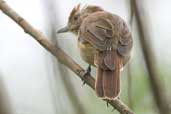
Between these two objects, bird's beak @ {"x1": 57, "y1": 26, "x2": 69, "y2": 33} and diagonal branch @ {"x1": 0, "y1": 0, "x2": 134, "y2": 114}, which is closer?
diagonal branch @ {"x1": 0, "y1": 0, "x2": 134, "y2": 114}

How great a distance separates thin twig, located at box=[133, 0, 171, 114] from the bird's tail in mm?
161

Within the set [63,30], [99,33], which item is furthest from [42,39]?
[63,30]

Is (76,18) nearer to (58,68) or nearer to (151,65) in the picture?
(58,68)

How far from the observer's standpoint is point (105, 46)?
8.93ft

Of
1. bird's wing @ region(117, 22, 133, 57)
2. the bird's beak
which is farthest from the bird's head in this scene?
bird's wing @ region(117, 22, 133, 57)

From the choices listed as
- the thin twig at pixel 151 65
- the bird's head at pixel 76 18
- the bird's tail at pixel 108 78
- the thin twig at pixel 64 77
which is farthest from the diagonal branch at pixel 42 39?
the bird's head at pixel 76 18

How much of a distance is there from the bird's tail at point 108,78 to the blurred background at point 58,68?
135 millimetres

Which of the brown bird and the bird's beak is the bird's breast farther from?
the bird's beak

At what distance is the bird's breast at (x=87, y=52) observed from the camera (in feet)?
9.24

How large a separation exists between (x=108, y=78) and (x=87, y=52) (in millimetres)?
316

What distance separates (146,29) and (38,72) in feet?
2.10

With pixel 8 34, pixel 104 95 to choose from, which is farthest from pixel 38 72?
pixel 104 95

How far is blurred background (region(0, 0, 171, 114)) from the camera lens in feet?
8.94

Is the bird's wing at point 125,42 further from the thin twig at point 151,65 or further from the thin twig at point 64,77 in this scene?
the thin twig at point 64,77
